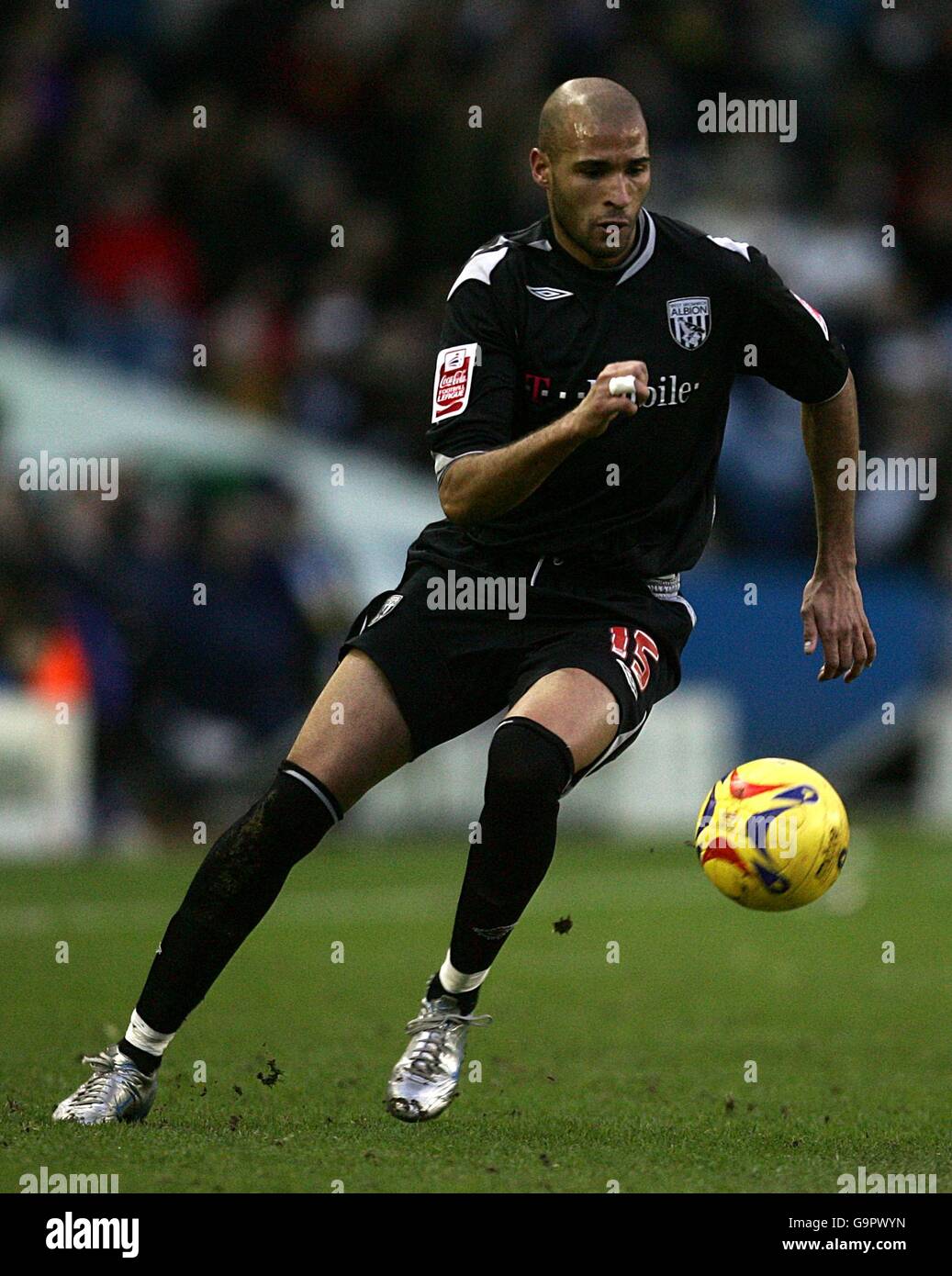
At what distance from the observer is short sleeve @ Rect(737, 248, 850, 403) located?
565 centimetres

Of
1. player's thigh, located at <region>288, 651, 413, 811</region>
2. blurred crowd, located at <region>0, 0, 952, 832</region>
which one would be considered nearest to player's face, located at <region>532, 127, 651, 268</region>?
player's thigh, located at <region>288, 651, 413, 811</region>

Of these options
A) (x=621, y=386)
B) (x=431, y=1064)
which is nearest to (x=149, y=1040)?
(x=431, y=1064)

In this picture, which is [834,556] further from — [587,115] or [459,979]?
[459,979]

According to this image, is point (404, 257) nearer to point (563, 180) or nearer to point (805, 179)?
point (805, 179)

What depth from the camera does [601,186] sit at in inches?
209

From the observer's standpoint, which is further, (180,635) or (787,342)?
(180,635)

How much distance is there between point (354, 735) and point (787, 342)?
1.56 m

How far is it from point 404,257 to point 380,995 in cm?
931

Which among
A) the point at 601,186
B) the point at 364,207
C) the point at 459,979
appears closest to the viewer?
the point at 601,186

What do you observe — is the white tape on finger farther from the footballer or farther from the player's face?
the player's face

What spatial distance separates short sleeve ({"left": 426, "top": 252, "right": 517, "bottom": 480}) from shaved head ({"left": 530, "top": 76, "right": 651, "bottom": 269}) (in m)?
0.28

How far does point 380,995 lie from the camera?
26.1 ft

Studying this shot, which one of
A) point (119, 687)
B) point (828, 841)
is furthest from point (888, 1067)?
point (119, 687)
